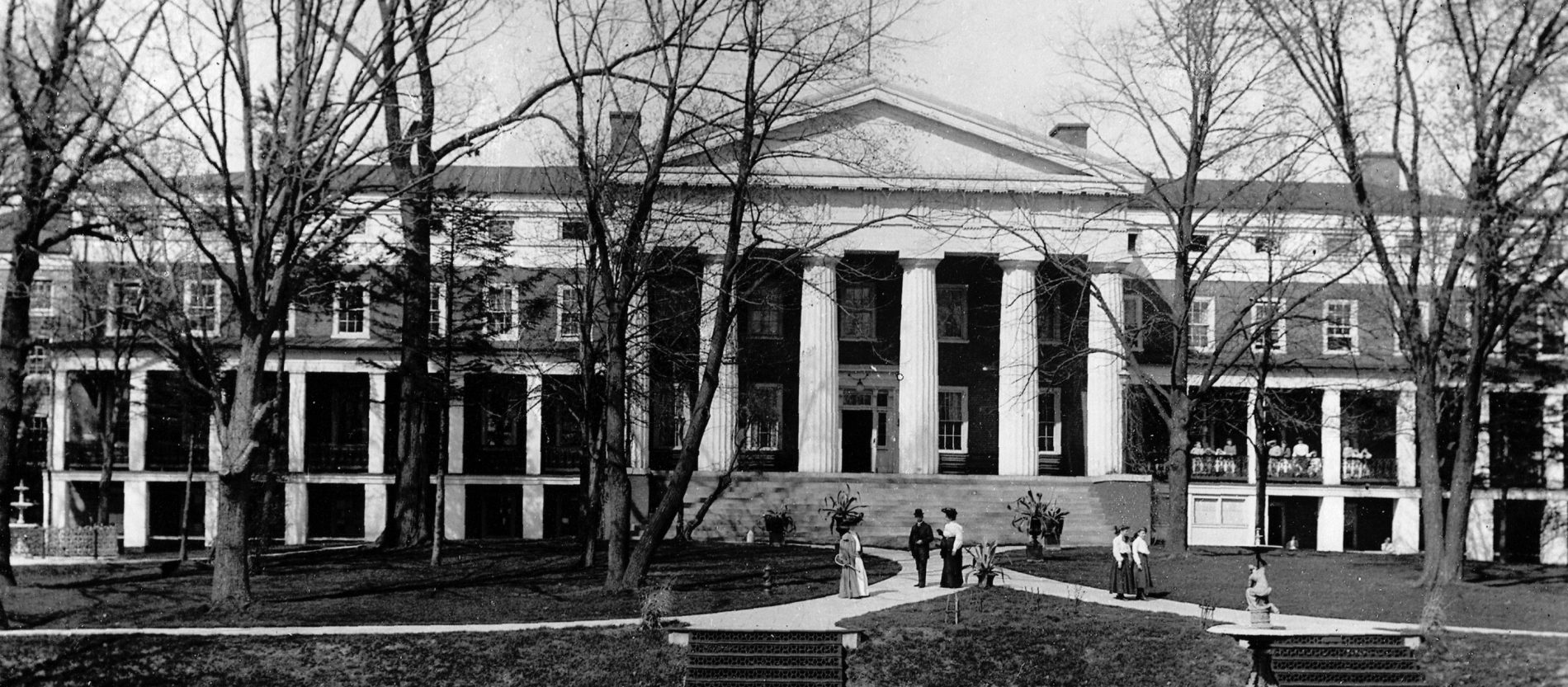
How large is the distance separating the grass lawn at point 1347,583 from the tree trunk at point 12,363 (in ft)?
57.2

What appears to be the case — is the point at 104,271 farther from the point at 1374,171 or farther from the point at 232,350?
the point at 1374,171

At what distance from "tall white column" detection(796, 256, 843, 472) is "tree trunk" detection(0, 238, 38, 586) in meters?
19.8

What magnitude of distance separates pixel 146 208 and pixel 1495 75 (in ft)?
74.6

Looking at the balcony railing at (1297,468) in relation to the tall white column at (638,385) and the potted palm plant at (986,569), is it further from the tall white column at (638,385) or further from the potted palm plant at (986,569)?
the potted palm plant at (986,569)

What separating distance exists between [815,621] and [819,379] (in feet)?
59.6

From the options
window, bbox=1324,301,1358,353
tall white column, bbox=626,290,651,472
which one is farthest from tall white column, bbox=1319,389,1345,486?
tall white column, bbox=626,290,651,472

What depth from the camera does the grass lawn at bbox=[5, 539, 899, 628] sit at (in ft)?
67.8

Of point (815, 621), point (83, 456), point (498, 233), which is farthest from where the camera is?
point (83, 456)

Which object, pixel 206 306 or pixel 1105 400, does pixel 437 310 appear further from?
pixel 1105 400

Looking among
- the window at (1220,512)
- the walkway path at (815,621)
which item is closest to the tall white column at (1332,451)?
the window at (1220,512)

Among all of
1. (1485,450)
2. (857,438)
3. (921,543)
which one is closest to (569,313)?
(921,543)

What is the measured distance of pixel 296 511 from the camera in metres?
43.1

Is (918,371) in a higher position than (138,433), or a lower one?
higher

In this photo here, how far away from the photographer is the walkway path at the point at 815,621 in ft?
62.8
